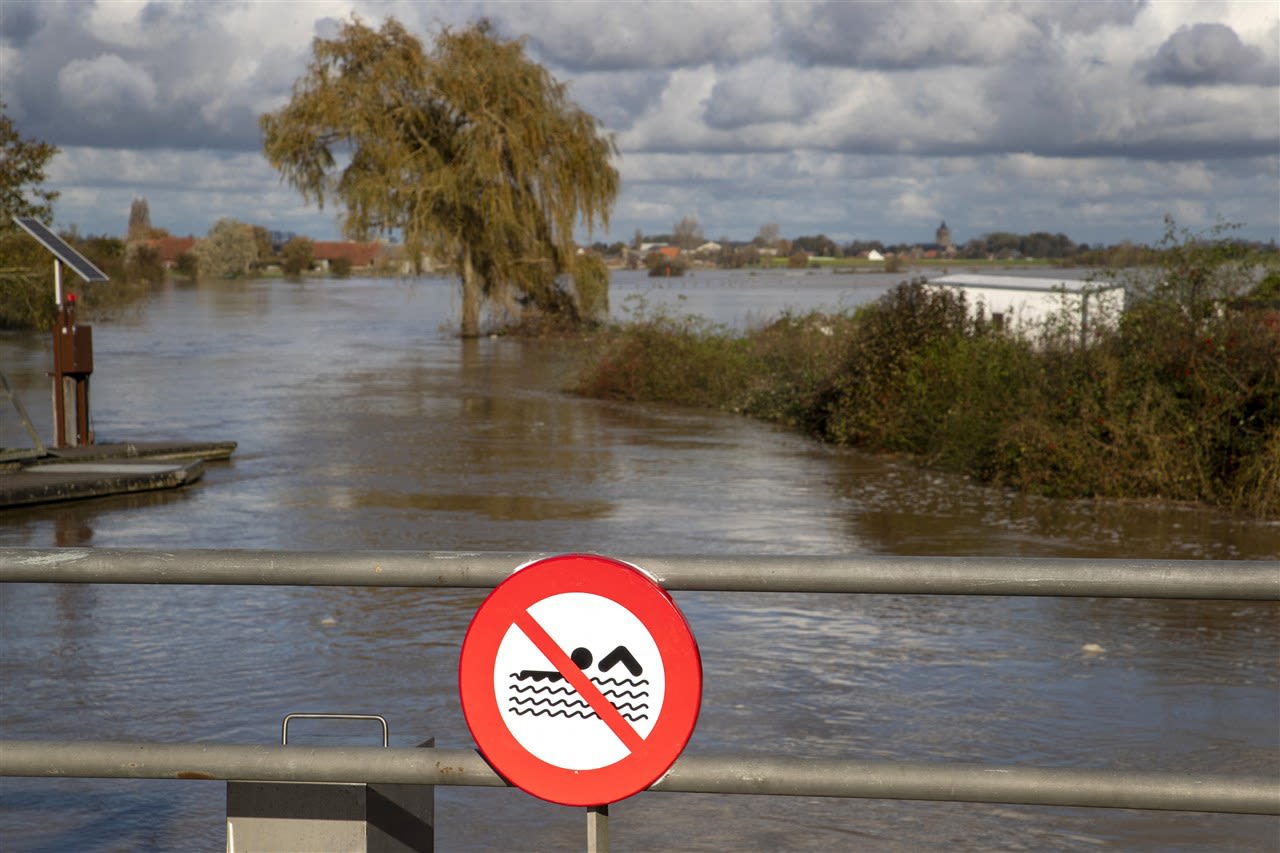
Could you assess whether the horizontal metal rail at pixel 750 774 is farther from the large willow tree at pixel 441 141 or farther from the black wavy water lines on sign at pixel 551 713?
the large willow tree at pixel 441 141

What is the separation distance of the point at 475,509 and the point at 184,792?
748 centimetres

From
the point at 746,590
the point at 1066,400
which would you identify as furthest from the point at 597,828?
the point at 1066,400

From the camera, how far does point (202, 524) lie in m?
12.5

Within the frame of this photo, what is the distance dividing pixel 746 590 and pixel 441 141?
131ft

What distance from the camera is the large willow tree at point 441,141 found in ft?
133

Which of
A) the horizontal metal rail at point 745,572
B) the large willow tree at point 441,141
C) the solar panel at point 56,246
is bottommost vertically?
the horizontal metal rail at point 745,572

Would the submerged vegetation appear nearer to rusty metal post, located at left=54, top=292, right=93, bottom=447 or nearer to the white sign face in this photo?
rusty metal post, located at left=54, top=292, right=93, bottom=447

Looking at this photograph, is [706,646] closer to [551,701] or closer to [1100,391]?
[551,701]

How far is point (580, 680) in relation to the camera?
267 centimetres

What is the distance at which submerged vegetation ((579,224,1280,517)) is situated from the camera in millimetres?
13266

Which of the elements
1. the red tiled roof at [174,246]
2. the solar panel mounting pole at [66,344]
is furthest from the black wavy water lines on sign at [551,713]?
the red tiled roof at [174,246]

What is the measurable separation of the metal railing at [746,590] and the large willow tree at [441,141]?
37703mm

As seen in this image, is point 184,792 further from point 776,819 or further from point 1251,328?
point 1251,328

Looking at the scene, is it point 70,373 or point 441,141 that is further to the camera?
point 441,141
